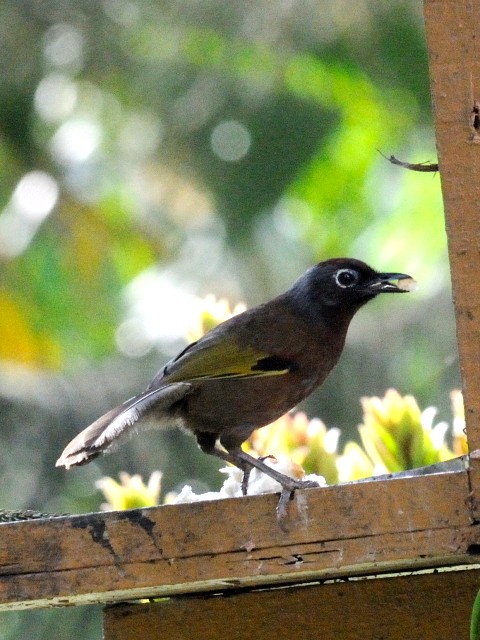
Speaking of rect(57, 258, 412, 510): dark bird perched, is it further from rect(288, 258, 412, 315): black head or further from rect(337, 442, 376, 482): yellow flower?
rect(337, 442, 376, 482): yellow flower

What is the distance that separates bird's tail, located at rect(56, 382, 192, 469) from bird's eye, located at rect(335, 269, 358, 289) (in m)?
0.78

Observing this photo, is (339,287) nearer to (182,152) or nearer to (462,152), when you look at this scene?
(462,152)

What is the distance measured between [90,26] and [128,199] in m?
2.19

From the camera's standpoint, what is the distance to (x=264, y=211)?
39.7ft

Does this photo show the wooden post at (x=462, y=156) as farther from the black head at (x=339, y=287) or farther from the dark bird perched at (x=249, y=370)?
the black head at (x=339, y=287)

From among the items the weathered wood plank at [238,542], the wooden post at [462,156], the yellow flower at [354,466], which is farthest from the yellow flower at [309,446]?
the wooden post at [462,156]

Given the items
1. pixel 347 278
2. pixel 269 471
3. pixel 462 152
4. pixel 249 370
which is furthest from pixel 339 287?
pixel 462 152

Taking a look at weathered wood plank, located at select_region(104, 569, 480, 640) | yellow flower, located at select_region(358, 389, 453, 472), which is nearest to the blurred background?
yellow flower, located at select_region(358, 389, 453, 472)

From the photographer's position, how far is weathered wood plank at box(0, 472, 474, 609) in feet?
9.20

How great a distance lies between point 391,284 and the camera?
15.0 feet

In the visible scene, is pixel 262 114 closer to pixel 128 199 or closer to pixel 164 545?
pixel 128 199

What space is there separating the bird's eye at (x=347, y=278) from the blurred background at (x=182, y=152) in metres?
5.82

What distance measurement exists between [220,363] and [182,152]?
8.37 meters

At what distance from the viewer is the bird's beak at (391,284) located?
429 cm
